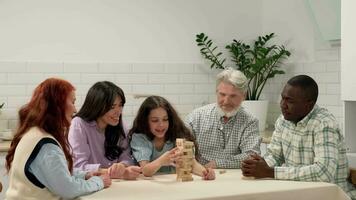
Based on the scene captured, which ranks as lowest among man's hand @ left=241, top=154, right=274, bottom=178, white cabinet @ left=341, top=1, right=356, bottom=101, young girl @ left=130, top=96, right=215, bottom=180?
man's hand @ left=241, top=154, right=274, bottom=178

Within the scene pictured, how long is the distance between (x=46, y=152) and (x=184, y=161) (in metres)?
0.69

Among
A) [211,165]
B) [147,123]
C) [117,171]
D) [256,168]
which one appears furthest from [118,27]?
[256,168]

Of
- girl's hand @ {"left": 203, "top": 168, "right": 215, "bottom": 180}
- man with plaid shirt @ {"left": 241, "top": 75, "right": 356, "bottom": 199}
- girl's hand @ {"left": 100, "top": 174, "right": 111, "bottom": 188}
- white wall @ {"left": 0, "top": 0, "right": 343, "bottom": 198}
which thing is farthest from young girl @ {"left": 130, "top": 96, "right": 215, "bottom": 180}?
white wall @ {"left": 0, "top": 0, "right": 343, "bottom": 198}

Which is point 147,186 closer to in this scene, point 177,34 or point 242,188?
point 242,188

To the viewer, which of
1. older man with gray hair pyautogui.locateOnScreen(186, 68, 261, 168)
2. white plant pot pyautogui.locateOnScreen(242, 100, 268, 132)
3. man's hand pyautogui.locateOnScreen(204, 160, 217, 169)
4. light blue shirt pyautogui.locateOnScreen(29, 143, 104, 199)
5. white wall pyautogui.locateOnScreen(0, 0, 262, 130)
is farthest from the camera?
white plant pot pyautogui.locateOnScreen(242, 100, 268, 132)

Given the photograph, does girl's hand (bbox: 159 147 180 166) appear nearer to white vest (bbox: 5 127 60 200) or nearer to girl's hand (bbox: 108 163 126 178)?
girl's hand (bbox: 108 163 126 178)

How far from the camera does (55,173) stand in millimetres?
2180

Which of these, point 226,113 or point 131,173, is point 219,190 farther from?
point 226,113

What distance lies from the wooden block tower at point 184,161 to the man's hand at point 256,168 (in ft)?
0.89

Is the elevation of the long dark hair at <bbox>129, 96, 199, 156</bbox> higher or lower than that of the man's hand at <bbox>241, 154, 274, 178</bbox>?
higher

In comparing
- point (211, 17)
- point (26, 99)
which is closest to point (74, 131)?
point (26, 99)

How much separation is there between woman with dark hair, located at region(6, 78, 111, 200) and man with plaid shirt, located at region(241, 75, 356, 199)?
2.75ft

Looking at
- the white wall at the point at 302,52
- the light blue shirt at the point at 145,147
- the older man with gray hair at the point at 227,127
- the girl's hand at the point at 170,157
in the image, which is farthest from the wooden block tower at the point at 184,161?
the white wall at the point at 302,52

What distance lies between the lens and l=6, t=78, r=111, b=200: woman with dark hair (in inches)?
86.7
